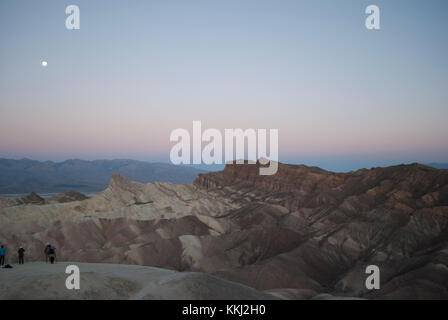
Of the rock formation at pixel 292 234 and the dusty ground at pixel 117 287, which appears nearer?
the dusty ground at pixel 117 287

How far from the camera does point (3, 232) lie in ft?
186

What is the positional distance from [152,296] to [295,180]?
77.3 m

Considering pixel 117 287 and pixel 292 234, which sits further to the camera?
pixel 292 234

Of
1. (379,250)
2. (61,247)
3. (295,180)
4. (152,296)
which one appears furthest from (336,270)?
(295,180)

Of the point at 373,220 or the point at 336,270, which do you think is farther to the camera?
the point at 373,220

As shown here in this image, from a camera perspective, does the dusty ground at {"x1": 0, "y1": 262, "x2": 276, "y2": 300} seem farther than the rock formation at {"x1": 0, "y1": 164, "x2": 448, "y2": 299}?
No

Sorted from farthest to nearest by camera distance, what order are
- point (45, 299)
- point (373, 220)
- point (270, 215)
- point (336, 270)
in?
point (270, 215)
point (373, 220)
point (336, 270)
point (45, 299)

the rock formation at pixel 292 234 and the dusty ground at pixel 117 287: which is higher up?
the dusty ground at pixel 117 287

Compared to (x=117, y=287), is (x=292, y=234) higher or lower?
lower

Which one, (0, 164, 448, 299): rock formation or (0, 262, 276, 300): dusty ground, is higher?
(0, 262, 276, 300): dusty ground
